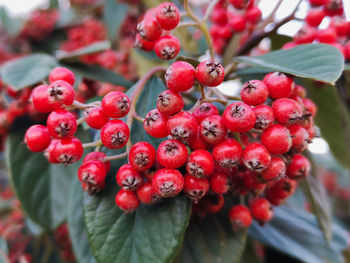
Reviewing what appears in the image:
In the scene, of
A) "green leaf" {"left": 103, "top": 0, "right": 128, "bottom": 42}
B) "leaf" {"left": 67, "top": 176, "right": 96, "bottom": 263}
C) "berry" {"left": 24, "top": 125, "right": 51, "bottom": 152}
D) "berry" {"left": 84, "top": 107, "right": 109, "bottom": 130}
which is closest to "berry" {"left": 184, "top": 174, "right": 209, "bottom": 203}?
"berry" {"left": 84, "top": 107, "right": 109, "bottom": 130}

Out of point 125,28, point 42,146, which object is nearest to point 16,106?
point 42,146

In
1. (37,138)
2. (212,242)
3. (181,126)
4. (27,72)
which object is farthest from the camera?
(27,72)

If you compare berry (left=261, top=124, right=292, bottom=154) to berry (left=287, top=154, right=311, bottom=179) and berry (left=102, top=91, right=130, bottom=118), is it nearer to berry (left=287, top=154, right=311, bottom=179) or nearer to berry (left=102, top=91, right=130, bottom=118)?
berry (left=287, top=154, right=311, bottom=179)

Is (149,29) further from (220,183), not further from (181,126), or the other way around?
(220,183)

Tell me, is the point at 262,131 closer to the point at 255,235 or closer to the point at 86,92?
the point at 255,235

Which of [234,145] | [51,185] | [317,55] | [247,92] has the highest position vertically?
[317,55]

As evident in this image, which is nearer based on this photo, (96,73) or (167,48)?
(167,48)

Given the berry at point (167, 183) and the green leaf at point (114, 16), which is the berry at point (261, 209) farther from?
the green leaf at point (114, 16)

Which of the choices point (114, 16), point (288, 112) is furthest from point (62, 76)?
point (114, 16)
